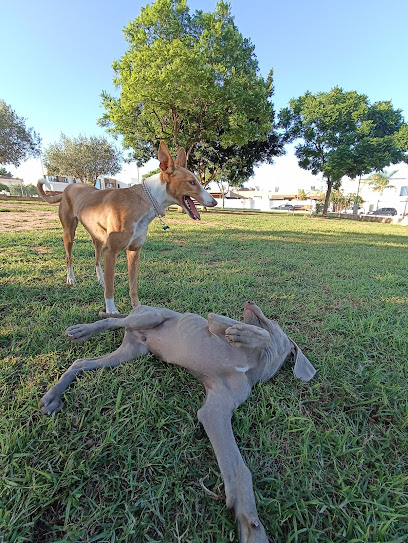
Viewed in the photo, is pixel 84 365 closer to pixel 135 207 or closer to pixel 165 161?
pixel 135 207

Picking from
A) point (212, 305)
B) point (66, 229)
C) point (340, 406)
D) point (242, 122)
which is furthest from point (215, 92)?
point (340, 406)

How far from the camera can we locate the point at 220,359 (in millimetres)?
1313

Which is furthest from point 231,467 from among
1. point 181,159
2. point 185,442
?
point 181,159

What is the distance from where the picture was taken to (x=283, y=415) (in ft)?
4.47

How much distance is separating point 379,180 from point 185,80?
134ft

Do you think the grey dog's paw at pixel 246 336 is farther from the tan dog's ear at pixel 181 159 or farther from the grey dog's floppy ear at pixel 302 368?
the tan dog's ear at pixel 181 159

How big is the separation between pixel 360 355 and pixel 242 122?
15.2 meters

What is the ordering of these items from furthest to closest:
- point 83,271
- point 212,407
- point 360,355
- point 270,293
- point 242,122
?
point 242,122, point 83,271, point 270,293, point 360,355, point 212,407

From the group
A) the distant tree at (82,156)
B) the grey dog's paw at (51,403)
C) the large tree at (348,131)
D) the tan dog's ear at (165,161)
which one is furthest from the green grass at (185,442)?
the distant tree at (82,156)

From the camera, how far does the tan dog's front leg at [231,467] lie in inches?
33.2

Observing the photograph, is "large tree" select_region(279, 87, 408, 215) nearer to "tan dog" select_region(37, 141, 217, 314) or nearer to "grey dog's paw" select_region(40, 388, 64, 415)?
"tan dog" select_region(37, 141, 217, 314)

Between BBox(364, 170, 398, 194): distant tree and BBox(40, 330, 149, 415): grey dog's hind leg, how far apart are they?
4719cm

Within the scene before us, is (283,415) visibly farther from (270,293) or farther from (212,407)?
(270,293)

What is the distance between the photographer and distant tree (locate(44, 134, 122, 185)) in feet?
100
